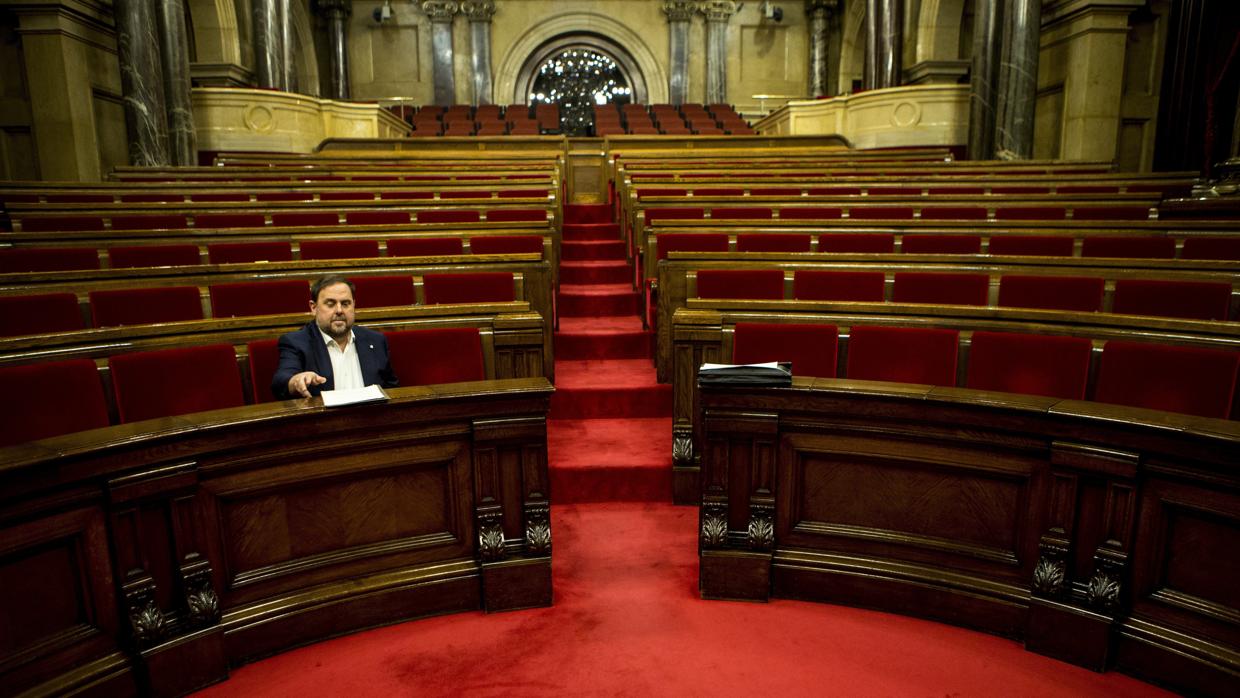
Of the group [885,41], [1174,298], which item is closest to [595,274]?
[1174,298]

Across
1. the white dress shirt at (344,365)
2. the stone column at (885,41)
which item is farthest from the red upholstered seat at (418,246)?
the stone column at (885,41)

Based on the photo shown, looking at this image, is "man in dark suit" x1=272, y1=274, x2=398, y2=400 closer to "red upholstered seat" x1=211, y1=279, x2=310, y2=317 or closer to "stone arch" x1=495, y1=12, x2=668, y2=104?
"red upholstered seat" x1=211, y1=279, x2=310, y2=317

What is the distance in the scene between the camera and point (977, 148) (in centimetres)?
527

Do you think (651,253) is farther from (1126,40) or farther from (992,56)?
(1126,40)

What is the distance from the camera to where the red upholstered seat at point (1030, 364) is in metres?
1.54

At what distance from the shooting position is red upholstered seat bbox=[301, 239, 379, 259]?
8.19 feet

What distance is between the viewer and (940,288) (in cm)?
202

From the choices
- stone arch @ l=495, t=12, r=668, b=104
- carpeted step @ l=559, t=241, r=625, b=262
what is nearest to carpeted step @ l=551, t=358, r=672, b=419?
carpeted step @ l=559, t=241, r=625, b=262

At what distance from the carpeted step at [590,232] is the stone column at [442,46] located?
638 centimetres

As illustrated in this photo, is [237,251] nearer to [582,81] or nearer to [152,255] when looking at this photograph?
[152,255]

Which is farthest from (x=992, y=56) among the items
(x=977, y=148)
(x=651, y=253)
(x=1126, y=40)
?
(x=651, y=253)

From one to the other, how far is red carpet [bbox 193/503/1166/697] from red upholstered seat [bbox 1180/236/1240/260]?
1.63m

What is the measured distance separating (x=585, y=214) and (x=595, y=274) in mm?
1222

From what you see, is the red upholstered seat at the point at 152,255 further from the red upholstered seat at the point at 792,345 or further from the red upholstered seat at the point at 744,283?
the red upholstered seat at the point at 792,345
